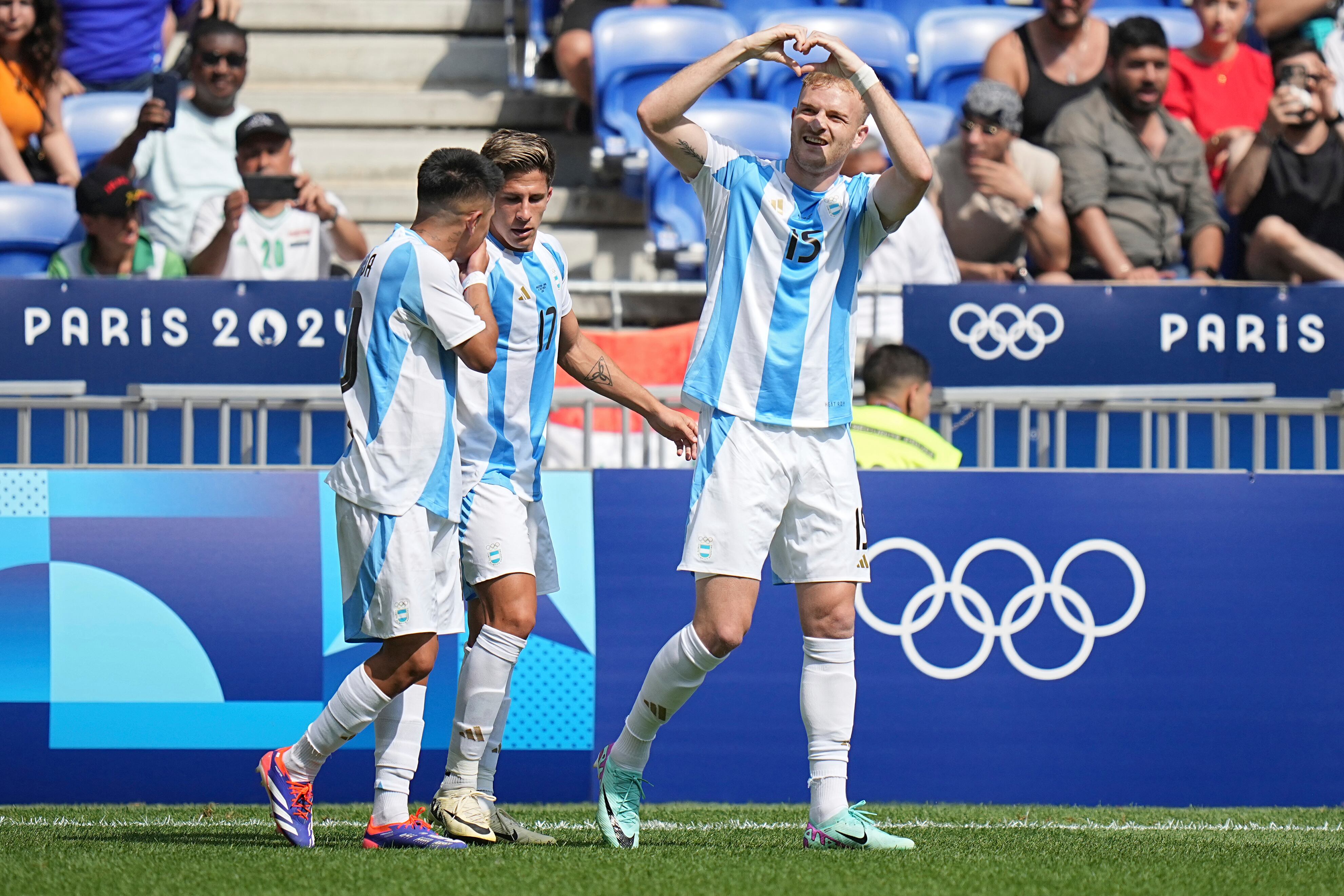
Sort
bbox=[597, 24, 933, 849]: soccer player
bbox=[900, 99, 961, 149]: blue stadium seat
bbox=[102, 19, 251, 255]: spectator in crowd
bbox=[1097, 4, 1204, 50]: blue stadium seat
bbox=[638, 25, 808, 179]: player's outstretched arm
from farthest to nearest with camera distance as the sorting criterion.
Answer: bbox=[1097, 4, 1204, 50]: blue stadium seat < bbox=[900, 99, 961, 149]: blue stadium seat < bbox=[102, 19, 251, 255]: spectator in crowd < bbox=[597, 24, 933, 849]: soccer player < bbox=[638, 25, 808, 179]: player's outstretched arm

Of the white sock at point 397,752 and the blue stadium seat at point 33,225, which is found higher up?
the blue stadium seat at point 33,225

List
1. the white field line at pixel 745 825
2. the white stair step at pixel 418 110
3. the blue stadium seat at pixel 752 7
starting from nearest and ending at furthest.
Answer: the white field line at pixel 745 825 < the white stair step at pixel 418 110 < the blue stadium seat at pixel 752 7

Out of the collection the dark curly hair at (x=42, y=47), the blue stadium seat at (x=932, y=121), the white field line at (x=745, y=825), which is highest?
the dark curly hair at (x=42, y=47)

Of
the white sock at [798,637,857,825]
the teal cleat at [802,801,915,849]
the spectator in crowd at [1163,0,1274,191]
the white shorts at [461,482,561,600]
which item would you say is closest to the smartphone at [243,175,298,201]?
the white shorts at [461,482,561,600]

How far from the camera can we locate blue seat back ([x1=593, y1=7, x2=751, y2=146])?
10.8 metres

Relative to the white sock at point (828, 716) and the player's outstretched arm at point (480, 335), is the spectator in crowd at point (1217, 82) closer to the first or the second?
the white sock at point (828, 716)

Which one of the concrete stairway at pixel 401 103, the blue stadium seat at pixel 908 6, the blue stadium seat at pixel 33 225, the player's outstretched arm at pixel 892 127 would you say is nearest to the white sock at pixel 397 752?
the player's outstretched arm at pixel 892 127

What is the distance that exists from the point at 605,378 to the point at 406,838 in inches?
60.0

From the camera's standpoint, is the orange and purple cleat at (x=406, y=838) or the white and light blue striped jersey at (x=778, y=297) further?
the white and light blue striped jersey at (x=778, y=297)

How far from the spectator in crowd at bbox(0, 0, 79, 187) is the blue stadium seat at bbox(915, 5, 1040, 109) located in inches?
232

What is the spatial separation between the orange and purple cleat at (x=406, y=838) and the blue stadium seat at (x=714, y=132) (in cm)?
581

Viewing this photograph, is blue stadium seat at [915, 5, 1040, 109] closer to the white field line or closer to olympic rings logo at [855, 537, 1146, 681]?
olympic rings logo at [855, 537, 1146, 681]

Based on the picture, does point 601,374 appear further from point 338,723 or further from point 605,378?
point 338,723

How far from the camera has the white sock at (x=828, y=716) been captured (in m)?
4.61
